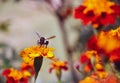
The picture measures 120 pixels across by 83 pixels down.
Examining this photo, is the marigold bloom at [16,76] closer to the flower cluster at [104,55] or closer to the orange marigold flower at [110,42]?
the flower cluster at [104,55]

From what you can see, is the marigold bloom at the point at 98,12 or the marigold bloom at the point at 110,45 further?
the marigold bloom at the point at 98,12

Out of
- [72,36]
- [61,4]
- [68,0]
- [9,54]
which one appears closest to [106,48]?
[9,54]

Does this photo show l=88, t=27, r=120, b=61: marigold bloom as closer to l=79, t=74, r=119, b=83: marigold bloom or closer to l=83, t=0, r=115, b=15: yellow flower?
l=79, t=74, r=119, b=83: marigold bloom

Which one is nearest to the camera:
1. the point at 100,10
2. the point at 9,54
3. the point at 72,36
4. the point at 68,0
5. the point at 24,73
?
the point at 24,73

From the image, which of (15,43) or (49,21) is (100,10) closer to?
(15,43)

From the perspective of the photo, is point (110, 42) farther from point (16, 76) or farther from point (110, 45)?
point (16, 76)

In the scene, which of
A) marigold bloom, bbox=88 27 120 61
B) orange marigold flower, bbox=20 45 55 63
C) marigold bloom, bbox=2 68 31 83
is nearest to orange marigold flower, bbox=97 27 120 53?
marigold bloom, bbox=88 27 120 61

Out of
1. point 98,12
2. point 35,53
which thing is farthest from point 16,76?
point 98,12

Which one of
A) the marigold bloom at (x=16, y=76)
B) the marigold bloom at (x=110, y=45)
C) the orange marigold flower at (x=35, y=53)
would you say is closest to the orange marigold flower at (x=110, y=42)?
the marigold bloom at (x=110, y=45)

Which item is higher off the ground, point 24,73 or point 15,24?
point 15,24
